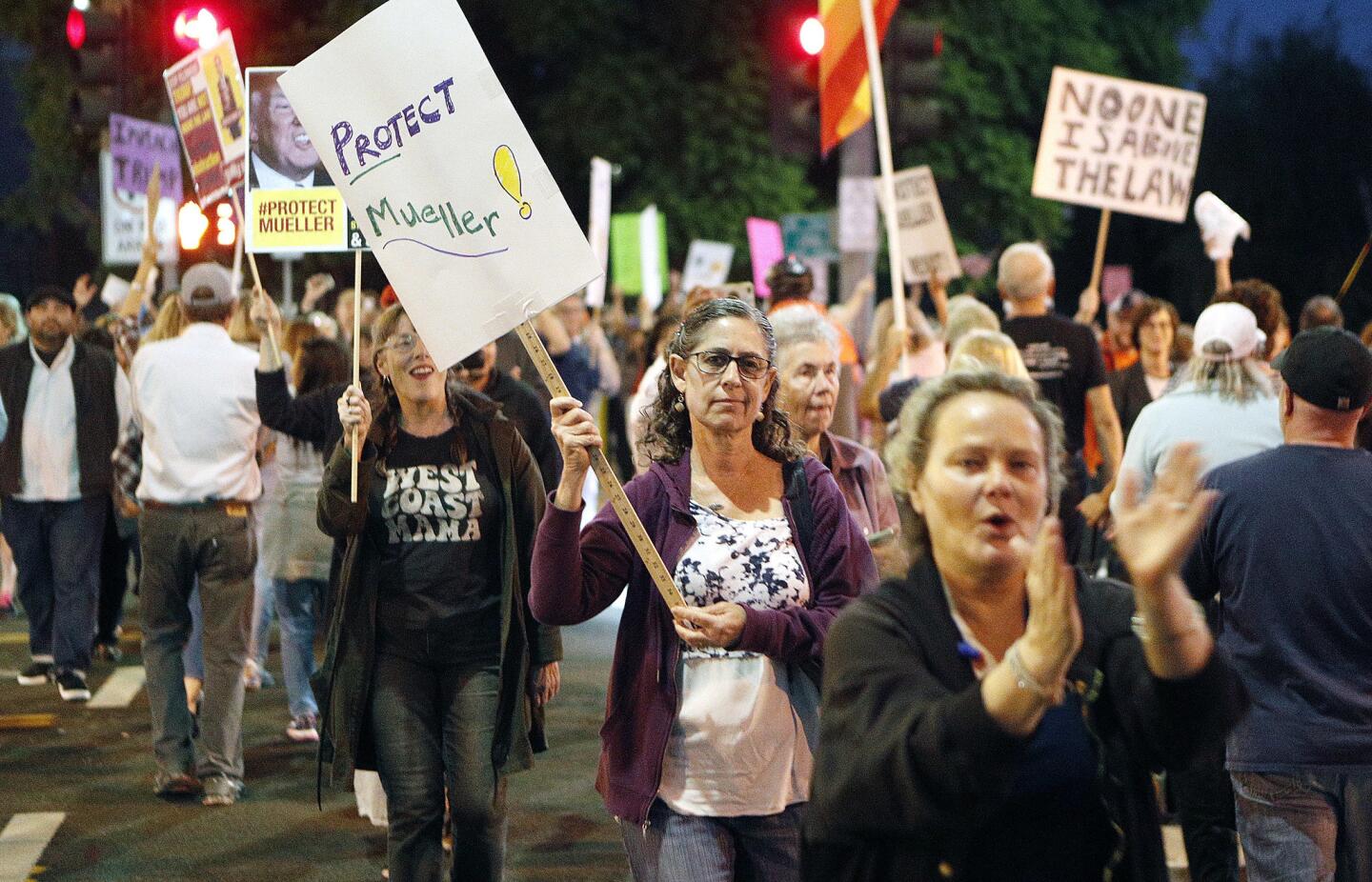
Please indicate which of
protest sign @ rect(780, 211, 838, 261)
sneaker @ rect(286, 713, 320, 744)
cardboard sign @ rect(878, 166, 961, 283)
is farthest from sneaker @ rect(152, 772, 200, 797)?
protest sign @ rect(780, 211, 838, 261)

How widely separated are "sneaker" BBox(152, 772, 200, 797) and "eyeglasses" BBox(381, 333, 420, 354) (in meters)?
3.15

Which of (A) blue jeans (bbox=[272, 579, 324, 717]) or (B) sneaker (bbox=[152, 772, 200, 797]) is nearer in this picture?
(B) sneaker (bbox=[152, 772, 200, 797])

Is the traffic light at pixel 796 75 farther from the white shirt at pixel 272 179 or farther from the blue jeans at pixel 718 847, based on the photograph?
the blue jeans at pixel 718 847

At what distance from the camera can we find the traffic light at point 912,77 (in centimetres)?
1351

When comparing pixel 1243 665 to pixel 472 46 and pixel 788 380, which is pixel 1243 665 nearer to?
pixel 788 380

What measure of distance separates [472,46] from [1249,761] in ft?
9.21

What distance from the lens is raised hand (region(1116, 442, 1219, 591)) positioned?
2.66 meters

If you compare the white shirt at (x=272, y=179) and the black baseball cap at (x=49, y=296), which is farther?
the black baseball cap at (x=49, y=296)

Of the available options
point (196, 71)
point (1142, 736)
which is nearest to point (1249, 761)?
point (1142, 736)

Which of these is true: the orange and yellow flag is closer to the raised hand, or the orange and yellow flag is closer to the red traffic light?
the red traffic light

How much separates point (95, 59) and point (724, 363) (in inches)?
496

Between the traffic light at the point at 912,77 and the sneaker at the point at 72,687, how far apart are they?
687 centimetres

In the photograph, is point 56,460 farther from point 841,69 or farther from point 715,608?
point 715,608

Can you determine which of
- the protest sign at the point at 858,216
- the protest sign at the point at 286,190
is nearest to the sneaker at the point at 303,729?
the protest sign at the point at 286,190
